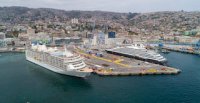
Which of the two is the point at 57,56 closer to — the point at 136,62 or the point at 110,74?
the point at 110,74

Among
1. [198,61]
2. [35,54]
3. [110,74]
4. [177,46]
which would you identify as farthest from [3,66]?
[177,46]

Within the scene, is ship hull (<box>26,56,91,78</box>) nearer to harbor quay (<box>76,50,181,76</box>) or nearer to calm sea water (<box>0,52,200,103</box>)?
calm sea water (<box>0,52,200,103</box>)

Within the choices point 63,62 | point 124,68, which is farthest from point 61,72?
point 124,68

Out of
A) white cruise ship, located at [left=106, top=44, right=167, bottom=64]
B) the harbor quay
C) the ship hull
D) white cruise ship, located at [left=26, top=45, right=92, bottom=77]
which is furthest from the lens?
white cruise ship, located at [left=106, top=44, right=167, bottom=64]

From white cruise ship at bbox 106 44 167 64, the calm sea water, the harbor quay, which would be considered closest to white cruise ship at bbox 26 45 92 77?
the calm sea water

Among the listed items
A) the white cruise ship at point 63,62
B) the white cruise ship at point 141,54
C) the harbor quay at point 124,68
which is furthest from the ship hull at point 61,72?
the white cruise ship at point 141,54
